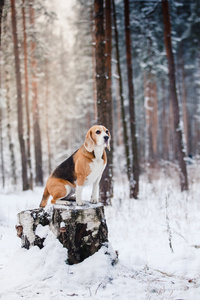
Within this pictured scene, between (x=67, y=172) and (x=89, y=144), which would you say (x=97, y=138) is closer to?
(x=89, y=144)

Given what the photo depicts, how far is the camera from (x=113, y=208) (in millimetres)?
7094

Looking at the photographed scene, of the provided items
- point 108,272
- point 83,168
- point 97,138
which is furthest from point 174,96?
point 108,272

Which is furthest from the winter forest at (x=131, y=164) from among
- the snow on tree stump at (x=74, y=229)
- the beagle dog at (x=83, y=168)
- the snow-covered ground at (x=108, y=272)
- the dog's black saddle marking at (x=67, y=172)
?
the dog's black saddle marking at (x=67, y=172)

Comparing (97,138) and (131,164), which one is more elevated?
(97,138)

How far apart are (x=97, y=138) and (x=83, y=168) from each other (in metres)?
0.48

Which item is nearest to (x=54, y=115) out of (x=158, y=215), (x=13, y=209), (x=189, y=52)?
(x=189, y=52)

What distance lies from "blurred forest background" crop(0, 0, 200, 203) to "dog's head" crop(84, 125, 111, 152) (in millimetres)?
3935

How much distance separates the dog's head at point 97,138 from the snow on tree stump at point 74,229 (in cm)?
91

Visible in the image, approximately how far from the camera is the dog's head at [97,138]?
3326 millimetres

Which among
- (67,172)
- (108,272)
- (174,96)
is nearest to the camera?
(108,272)

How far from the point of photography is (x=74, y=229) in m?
3.38

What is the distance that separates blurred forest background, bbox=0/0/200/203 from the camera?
30.9ft

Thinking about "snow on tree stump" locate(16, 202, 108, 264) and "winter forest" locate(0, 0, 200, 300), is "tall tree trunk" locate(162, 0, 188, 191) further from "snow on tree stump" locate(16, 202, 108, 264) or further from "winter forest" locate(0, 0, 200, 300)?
"snow on tree stump" locate(16, 202, 108, 264)

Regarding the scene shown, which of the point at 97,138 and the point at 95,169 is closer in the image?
the point at 97,138
